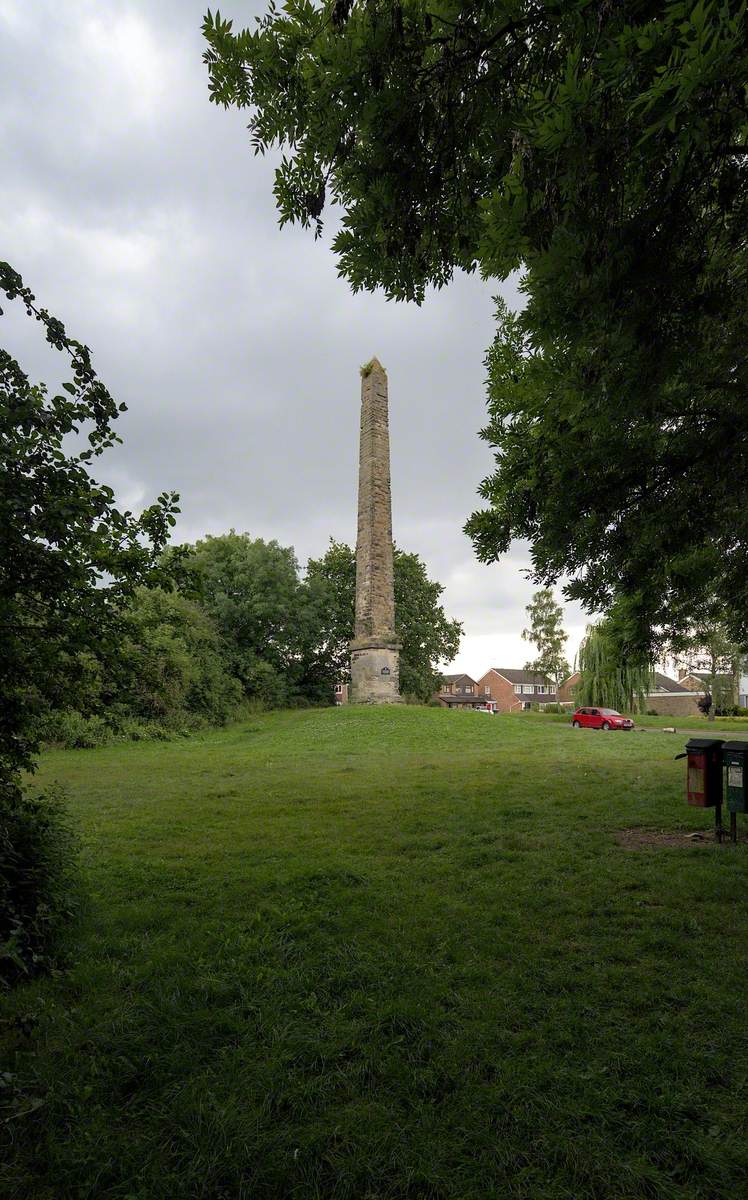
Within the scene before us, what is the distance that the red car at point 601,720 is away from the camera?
27.9 m

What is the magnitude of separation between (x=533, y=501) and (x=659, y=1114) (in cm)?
440

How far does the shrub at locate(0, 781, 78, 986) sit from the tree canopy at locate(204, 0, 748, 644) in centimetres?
438

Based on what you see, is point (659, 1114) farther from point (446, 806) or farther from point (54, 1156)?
point (446, 806)

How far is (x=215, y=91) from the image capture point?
12.2ft

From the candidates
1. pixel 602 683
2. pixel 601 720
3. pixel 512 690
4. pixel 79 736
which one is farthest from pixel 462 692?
pixel 79 736

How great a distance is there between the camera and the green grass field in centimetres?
241

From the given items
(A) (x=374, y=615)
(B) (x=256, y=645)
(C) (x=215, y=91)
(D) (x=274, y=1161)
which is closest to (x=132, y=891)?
(D) (x=274, y=1161)

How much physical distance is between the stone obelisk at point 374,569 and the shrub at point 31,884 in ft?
67.3

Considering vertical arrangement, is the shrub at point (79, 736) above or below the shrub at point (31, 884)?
below

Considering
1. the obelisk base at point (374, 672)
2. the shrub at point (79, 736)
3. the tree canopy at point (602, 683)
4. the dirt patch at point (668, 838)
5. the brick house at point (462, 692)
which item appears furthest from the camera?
the brick house at point (462, 692)

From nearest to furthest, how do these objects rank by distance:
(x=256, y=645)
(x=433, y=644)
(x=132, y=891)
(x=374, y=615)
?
(x=132, y=891)
(x=374, y=615)
(x=256, y=645)
(x=433, y=644)

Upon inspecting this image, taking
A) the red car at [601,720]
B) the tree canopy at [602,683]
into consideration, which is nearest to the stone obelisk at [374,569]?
the red car at [601,720]

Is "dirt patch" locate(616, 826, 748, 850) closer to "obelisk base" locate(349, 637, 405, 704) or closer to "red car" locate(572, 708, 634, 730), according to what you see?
"obelisk base" locate(349, 637, 405, 704)

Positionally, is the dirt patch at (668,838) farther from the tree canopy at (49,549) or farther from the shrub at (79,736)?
the shrub at (79,736)
